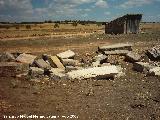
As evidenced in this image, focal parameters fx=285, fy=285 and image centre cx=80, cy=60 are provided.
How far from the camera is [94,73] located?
9.88 meters

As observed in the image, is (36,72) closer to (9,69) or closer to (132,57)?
(9,69)

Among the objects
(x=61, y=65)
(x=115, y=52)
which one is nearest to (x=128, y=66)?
(x=115, y=52)

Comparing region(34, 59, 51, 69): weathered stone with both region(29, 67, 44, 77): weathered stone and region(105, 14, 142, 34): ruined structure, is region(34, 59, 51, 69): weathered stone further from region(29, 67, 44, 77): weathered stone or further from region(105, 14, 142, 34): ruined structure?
region(105, 14, 142, 34): ruined structure

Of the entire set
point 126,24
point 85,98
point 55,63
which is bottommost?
point 85,98

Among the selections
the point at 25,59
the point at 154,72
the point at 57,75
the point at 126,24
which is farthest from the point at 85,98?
the point at 126,24

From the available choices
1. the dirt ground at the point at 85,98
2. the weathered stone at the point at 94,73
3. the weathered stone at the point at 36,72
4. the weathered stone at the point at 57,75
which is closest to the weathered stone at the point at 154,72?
the dirt ground at the point at 85,98

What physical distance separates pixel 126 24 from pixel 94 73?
18.3m

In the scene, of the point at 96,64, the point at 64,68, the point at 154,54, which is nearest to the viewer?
the point at 64,68

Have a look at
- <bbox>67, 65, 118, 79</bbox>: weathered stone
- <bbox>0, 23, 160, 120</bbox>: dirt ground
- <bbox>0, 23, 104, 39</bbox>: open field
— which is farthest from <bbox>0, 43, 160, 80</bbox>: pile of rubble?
<bbox>0, 23, 104, 39</bbox>: open field

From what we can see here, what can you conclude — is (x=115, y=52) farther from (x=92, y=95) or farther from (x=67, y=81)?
(x=92, y=95)

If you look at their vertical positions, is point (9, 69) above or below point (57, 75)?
above

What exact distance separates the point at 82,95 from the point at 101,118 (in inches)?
69.3

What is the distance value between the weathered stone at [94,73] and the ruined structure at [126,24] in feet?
58.1

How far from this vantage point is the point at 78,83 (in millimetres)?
9289
